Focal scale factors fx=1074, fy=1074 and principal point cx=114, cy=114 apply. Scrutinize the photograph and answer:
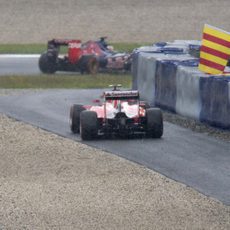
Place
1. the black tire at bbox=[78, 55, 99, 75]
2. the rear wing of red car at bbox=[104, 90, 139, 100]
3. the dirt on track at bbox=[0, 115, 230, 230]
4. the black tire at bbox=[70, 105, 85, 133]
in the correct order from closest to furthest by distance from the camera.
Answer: the dirt on track at bbox=[0, 115, 230, 230]
the rear wing of red car at bbox=[104, 90, 139, 100]
the black tire at bbox=[70, 105, 85, 133]
the black tire at bbox=[78, 55, 99, 75]

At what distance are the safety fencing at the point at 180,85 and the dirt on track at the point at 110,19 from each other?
2686cm

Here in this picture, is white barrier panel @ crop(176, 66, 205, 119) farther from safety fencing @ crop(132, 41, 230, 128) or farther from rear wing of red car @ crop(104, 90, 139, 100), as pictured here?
rear wing of red car @ crop(104, 90, 139, 100)

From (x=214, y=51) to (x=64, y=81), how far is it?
10902mm

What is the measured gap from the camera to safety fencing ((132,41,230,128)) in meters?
17.7

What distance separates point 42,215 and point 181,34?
42.3 m

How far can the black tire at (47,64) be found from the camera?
108 ft

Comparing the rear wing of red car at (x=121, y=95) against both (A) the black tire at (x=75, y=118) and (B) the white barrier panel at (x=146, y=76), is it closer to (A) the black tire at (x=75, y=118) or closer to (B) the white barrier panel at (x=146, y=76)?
(A) the black tire at (x=75, y=118)

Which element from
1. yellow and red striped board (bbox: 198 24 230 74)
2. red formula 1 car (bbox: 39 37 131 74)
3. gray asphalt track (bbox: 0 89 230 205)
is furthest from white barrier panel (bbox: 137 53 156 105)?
red formula 1 car (bbox: 39 37 131 74)

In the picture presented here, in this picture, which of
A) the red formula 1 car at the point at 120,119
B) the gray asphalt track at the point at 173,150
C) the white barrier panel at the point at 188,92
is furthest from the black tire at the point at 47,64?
the red formula 1 car at the point at 120,119

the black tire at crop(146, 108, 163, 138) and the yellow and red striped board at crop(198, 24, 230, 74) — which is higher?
the yellow and red striped board at crop(198, 24, 230, 74)

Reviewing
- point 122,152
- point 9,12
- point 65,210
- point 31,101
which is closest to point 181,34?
point 9,12

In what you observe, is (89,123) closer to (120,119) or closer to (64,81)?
(120,119)

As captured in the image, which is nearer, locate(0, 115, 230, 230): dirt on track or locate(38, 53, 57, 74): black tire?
locate(0, 115, 230, 230): dirt on track

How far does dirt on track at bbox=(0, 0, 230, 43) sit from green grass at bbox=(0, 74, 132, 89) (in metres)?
18.8
